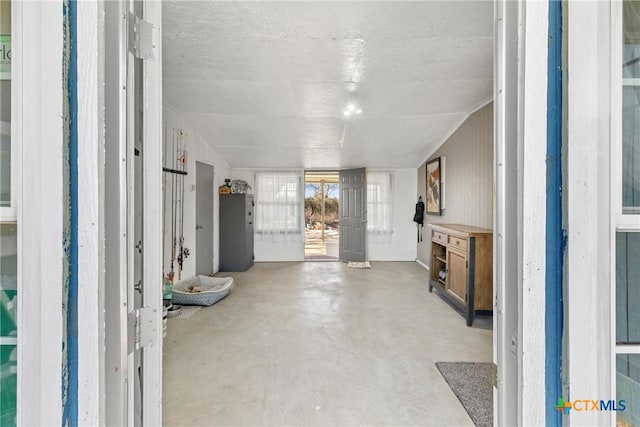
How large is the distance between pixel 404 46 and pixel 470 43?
1.73 ft

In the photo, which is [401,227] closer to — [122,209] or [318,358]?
[318,358]

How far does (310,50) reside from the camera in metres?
2.52

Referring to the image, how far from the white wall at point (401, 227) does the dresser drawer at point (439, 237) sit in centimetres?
247

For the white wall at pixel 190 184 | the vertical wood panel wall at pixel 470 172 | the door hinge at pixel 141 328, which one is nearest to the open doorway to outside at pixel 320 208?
the white wall at pixel 190 184

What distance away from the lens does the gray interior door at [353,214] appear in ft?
19.7

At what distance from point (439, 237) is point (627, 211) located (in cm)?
327

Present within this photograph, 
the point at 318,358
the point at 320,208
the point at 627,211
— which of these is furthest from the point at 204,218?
the point at 320,208

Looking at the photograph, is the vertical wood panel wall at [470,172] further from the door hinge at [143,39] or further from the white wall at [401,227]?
the door hinge at [143,39]

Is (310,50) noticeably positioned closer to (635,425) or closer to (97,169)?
(97,169)

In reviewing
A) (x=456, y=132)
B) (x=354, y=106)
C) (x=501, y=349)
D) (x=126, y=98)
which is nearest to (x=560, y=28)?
(x=501, y=349)

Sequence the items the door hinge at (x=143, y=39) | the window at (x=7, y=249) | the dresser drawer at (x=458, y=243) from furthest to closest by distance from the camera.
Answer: the dresser drawer at (x=458, y=243), the door hinge at (x=143, y=39), the window at (x=7, y=249)

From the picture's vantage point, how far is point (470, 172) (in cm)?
393

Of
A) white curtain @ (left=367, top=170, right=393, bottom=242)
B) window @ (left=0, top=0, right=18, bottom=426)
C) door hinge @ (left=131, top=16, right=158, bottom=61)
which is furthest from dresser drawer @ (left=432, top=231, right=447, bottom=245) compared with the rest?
window @ (left=0, top=0, right=18, bottom=426)

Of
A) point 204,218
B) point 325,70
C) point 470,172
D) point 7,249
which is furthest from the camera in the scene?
point 204,218
